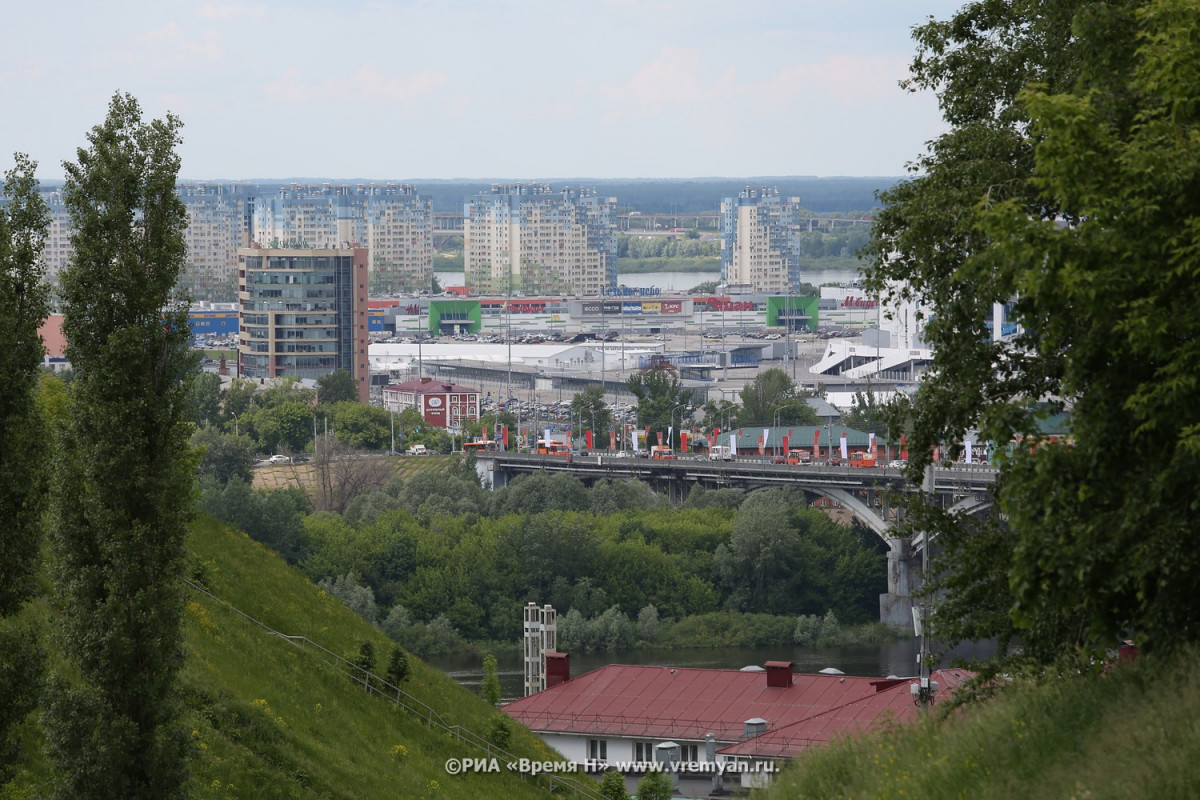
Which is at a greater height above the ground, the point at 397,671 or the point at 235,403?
the point at 397,671

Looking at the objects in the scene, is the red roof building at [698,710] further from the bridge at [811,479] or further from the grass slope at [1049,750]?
the bridge at [811,479]

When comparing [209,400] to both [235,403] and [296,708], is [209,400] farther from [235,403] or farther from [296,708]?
[296,708]

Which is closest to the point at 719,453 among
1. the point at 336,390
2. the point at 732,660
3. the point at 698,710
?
the point at 732,660

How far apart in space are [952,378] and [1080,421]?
1.94m

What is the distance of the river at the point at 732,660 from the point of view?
40.5 meters

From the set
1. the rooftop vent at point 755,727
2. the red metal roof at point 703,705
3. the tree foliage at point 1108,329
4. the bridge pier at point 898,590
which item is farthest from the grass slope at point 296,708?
the bridge pier at point 898,590

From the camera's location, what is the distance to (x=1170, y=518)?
7.72 m

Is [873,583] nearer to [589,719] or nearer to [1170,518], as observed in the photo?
[589,719]

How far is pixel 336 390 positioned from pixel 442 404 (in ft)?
18.2

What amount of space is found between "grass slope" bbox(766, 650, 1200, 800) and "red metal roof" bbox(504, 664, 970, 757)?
42.3ft

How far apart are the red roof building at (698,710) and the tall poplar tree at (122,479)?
501 inches

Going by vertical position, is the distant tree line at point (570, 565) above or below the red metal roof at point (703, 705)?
below

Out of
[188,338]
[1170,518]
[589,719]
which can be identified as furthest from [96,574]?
[589,719]

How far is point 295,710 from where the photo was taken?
1490cm
